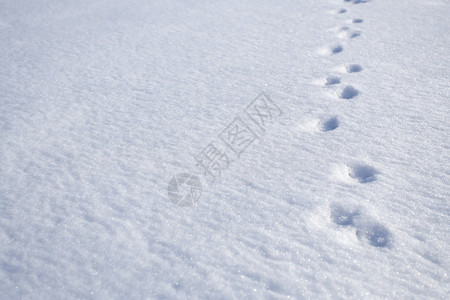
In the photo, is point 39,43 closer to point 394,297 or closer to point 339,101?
point 339,101

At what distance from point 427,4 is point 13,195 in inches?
127

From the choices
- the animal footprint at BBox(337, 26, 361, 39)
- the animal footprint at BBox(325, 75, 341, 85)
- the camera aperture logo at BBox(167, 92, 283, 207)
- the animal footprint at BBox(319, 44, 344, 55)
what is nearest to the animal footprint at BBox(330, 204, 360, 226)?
the camera aperture logo at BBox(167, 92, 283, 207)

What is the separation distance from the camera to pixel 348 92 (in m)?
1.56

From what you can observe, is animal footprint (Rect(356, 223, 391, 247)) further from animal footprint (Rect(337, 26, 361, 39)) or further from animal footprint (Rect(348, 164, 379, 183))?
animal footprint (Rect(337, 26, 361, 39))

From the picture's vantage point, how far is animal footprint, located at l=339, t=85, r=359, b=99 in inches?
60.6

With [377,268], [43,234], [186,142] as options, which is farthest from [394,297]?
[43,234]

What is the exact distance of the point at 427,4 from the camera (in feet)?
7.88

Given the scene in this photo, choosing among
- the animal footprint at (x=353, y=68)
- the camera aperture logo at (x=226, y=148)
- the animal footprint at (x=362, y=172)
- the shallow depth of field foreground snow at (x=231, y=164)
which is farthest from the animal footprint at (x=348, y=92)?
the animal footprint at (x=362, y=172)

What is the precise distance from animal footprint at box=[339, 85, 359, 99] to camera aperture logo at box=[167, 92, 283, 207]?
1.26 ft

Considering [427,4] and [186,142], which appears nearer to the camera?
[186,142]

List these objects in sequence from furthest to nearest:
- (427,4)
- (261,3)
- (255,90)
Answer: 1. (261,3)
2. (427,4)
3. (255,90)

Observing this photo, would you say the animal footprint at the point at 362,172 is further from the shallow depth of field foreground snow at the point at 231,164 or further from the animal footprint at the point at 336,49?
the animal footprint at the point at 336,49

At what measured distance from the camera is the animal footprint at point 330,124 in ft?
4.45

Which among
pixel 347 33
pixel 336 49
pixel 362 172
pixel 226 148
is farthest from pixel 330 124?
pixel 347 33
